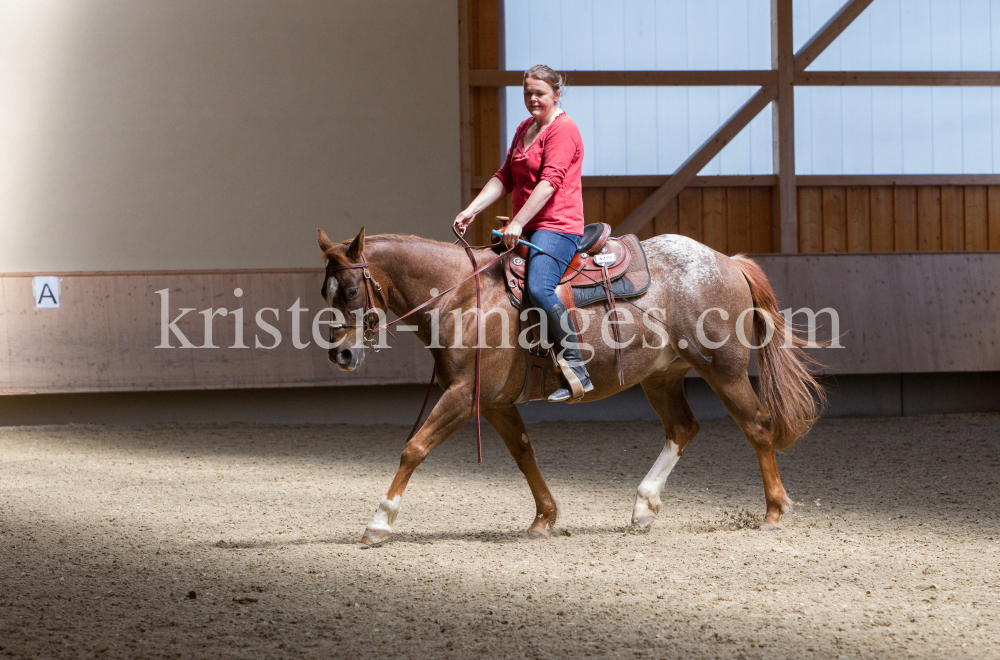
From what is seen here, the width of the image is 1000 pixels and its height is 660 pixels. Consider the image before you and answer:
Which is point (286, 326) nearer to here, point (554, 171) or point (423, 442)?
point (423, 442)

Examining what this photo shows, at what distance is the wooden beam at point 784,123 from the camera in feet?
30.2

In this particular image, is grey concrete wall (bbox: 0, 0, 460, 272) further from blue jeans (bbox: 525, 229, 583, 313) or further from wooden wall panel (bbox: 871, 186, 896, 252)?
blue jeans (bbox: 525, 229, 583, 313)

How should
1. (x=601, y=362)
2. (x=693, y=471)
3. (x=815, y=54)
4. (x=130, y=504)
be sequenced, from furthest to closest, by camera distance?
(x=815, y=54)
(x=693, y=471)
(x=130, y=504)
(x=601, y=362)

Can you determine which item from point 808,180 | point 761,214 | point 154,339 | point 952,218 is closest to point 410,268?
point 154,339

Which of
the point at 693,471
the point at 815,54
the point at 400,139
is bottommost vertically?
the point at 693,471

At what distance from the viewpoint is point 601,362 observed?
172 inches

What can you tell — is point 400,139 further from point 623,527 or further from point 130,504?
point 623,527

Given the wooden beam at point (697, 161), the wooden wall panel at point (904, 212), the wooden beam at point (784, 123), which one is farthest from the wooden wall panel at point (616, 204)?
the wooden wall panel at point (904, 212)

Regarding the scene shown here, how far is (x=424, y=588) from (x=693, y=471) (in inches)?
127

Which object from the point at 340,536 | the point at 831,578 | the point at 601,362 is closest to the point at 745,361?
the point at 601,362

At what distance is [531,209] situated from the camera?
409 centimetres

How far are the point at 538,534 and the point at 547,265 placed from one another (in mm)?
1282

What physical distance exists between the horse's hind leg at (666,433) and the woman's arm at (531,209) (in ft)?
4.03

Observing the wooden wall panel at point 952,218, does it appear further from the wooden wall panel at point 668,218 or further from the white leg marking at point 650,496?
the white leg marking at point 650,496
